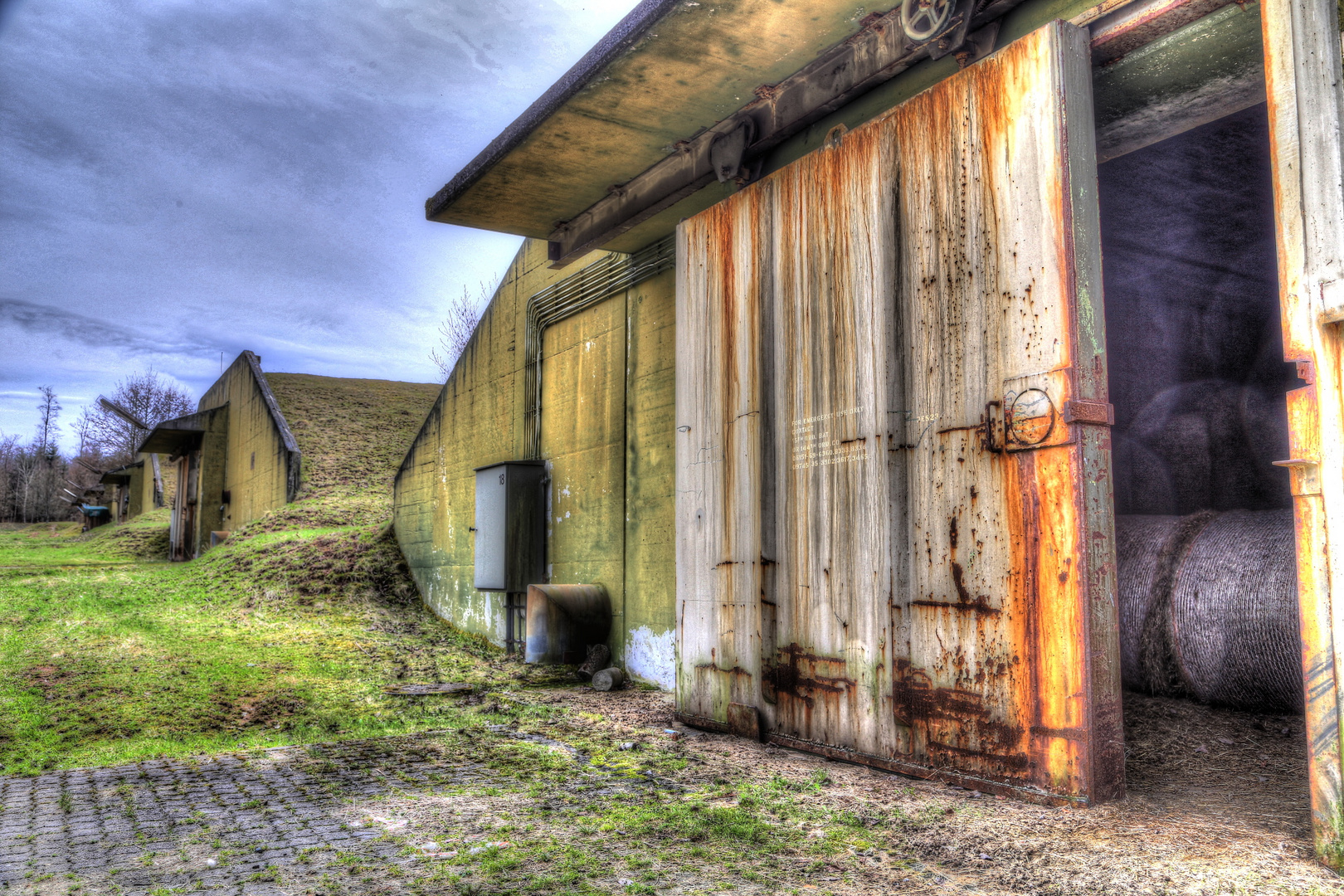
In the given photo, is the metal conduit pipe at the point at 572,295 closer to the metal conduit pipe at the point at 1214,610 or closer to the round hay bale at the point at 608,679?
the round hay bale at the point at 608,679

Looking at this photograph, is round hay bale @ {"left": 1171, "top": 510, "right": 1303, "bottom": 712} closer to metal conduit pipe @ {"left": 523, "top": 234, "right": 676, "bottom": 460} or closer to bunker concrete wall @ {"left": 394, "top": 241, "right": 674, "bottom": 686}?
bunker concrete wall @ {"left": 394, "top": 241, "right": 674, "bottom": 686}

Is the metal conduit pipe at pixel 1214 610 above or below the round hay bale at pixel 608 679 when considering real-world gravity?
above

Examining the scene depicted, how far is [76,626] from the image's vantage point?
9367 mm

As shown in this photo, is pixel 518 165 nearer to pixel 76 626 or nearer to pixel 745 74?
pixel 745 74

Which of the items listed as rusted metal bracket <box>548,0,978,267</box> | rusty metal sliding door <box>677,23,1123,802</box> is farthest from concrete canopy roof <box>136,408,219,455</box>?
rusty metal sliding door <box>677,23,1123,802</box>

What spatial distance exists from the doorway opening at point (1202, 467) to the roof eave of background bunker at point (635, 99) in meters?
2.73

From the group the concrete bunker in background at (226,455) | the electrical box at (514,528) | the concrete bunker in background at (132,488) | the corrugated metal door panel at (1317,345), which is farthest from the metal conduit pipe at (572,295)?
the concrete bunker in background at (132,488)

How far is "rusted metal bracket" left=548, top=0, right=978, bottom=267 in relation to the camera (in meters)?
4.78

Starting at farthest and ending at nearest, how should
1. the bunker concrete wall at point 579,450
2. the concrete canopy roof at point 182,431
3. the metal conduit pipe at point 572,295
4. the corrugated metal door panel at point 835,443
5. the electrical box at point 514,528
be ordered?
the concrete canopy roof at point 182,431
the electrical box at point 514,528
the metal conduit pipe at point 572,295
the bunker concrete wall at point 579,450
the corrugated metal door panel at point 835,443

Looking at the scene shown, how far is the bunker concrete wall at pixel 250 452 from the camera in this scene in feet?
59.6

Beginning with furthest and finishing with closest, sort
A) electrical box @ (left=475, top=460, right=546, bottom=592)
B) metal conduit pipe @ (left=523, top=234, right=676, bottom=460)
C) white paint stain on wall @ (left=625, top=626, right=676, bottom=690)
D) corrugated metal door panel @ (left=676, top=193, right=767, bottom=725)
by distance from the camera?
electrical box @ (left=475, top=460, right=546, bottom=592) → metal conduit pipe @ (left=523, top=234, right=676, bottom=460) → white paint stain on wall @ (left=625, top=626, right=676, bottom=690) → corrugated metal door panel @ (left=676, top=193, right=767, bottom=725)

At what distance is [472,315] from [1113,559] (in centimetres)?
Result: 2990

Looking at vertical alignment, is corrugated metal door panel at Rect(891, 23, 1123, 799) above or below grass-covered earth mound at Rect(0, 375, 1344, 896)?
above

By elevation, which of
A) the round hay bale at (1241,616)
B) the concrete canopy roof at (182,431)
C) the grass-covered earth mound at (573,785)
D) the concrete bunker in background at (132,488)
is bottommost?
the grass-covered earth mound at (573,785)
